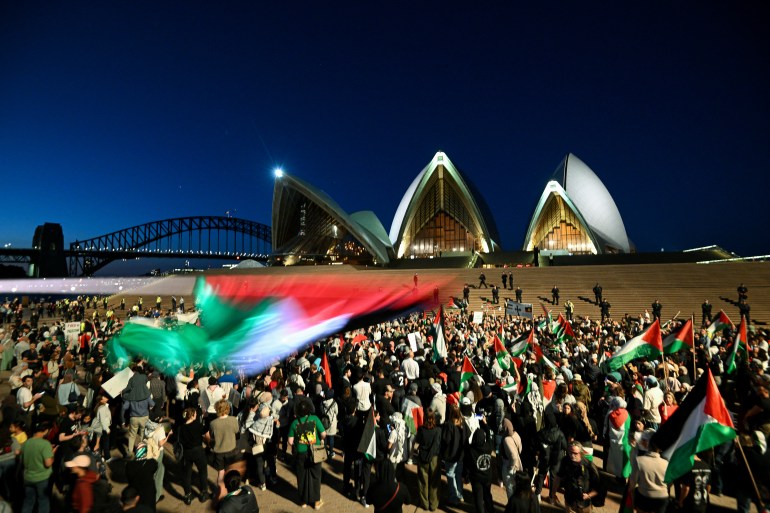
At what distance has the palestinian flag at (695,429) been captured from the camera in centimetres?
295

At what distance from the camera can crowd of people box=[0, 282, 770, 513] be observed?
133 inches

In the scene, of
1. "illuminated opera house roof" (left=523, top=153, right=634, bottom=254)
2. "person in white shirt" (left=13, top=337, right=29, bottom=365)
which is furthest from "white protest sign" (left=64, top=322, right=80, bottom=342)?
"illuminated opera house roof" (left=523, top=153, right=634, bottom=254)

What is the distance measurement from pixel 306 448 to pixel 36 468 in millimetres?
2397

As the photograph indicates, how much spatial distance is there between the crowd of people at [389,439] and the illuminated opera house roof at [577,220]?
34409 millimetres

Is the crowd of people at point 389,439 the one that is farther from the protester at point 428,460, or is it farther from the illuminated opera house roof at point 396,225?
the illuminated opera house roof at point 396,225

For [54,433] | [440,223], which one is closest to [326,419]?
[54,433]

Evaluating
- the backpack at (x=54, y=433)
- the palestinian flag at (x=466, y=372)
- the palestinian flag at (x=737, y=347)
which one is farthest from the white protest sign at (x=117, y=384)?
the palestinian flag at (x=737, y=347)

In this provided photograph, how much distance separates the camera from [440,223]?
1689 inches

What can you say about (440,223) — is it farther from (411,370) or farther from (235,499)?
(235,499)

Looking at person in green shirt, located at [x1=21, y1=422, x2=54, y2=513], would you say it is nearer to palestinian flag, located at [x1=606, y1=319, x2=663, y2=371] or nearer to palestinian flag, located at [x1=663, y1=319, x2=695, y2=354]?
palestinian flag, located at [x1=606, y1=319, x2=663, y2=371]

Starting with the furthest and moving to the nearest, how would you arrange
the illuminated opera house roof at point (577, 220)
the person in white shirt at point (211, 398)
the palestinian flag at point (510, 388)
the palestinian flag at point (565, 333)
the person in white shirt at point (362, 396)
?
1. the illuminated opera house roof at point (577, 220)
2. the palestinian flag at point (565, 333)
3. the palestinian flag at point (510, 388)
4. the person in white shirt at point (362, 396)
5. the person in white shirt at point (211, 398)

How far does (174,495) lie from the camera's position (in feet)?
15.0

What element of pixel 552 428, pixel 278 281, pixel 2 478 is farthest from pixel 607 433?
pixel 278 281

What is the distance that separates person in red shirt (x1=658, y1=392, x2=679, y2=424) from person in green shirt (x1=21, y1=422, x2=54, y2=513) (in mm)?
6197
